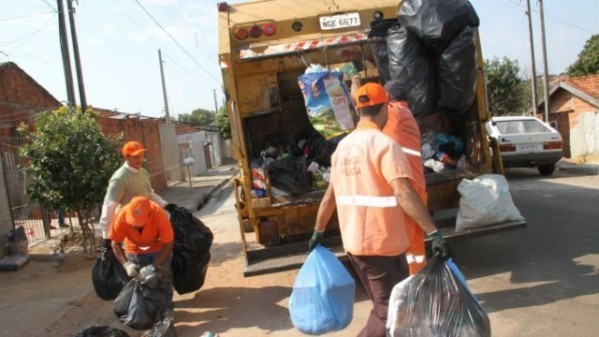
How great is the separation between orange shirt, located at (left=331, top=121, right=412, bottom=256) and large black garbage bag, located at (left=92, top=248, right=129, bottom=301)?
246cm

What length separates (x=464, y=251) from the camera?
5.95 m

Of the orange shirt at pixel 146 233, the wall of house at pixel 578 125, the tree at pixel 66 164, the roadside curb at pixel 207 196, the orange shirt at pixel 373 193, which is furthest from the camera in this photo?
the wall of house at pixel 578 125

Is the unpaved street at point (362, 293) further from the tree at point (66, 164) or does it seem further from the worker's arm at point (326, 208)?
the worker's arm at point (326, 208)

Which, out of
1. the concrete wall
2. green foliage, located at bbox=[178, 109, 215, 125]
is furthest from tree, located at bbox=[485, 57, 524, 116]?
green foliage, located at bbox=[178, 109, 215, 125]

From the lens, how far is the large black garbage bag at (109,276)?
4.53 metres

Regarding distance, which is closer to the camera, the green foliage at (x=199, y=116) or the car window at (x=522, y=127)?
the car window at (x=522, y=127)

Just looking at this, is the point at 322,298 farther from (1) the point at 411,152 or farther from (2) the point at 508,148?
(2) the point at 508,148

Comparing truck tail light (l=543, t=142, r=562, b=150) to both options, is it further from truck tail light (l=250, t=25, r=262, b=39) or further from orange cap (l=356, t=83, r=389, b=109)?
orange cap (l=356, t=83, r=389, b=109)

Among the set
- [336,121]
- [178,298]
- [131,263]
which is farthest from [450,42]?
[178,298]

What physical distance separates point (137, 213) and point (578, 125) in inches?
656

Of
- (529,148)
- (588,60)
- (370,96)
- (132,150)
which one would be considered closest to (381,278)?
(370,96)

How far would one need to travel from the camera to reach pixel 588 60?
94.8 ft

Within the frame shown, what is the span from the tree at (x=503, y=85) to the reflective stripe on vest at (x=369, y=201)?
848 inches

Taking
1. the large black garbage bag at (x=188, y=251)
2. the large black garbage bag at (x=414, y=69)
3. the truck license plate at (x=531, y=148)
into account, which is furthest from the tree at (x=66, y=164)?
the truck license plate at (x=531, y=148)
